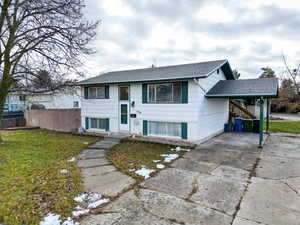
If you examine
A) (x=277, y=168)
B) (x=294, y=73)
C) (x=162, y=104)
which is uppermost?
(x=294, y=73)

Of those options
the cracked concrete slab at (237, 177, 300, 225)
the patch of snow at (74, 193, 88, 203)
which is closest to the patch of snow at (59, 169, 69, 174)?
the patch of snow at (74, 193, 88, 203)

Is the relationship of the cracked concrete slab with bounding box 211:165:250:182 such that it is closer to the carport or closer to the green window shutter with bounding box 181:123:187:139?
the green window shutter with bounding box 181:123:187:139

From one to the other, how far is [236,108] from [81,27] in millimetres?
12506

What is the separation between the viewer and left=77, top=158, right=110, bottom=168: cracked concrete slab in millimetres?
5020

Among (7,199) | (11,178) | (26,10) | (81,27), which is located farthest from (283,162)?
(26,10)

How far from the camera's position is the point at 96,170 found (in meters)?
4.60

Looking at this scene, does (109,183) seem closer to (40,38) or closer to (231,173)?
(231,173)

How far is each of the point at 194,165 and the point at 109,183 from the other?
2.63 m

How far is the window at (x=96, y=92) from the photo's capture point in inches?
400

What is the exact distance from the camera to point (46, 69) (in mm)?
6656

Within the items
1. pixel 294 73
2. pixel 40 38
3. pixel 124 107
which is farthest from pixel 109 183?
pixel 294 73

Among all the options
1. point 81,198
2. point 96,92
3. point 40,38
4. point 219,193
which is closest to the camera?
point 81,198

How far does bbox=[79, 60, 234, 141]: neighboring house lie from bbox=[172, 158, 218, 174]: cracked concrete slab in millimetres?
2411

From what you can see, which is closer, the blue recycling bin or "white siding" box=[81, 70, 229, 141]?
"white siding" box=[81, 70, 229, 141]
